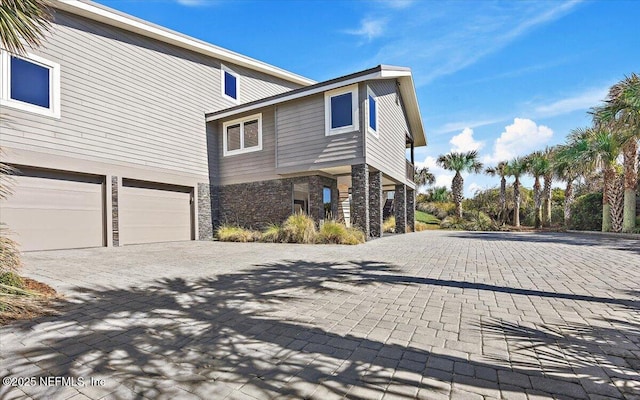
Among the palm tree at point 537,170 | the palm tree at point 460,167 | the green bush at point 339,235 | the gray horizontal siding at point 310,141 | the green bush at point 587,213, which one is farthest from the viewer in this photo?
the palm tree at point 460,167

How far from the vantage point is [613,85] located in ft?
41.4

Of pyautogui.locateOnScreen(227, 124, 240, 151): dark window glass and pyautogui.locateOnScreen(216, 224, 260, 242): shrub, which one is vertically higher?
pyautogui.locateOnScreen(227, 124, 240, 151): dark window glass

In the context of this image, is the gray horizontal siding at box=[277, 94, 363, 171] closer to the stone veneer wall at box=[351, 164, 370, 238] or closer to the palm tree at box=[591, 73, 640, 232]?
the stone veneer wall at box=[351, 164, 370, 238]

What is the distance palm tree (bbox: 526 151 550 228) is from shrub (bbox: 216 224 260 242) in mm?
18858

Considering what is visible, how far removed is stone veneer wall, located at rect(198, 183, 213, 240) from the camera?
1270 cm

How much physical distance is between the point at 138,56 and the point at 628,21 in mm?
15184

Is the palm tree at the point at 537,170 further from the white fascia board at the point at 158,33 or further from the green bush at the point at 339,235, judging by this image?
the white fascia board at the point at 158,33

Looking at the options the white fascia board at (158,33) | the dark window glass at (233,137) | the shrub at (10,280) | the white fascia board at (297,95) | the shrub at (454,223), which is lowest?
the shrub at (454,223)

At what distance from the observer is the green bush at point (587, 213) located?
15083mm

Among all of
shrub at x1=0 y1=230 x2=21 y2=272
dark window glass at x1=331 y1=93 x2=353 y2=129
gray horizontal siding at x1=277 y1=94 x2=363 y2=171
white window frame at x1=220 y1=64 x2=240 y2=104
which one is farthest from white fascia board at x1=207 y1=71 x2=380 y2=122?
shrub at x1=0 y1=230 x2=21 y2=272

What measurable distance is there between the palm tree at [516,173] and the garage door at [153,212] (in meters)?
21.1

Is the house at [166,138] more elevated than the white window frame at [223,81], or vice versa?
the white window frame at [223,81]

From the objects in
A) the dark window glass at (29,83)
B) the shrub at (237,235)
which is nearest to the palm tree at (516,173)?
the shrub at (237,235)

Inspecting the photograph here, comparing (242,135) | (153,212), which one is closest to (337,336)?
(153,212)
